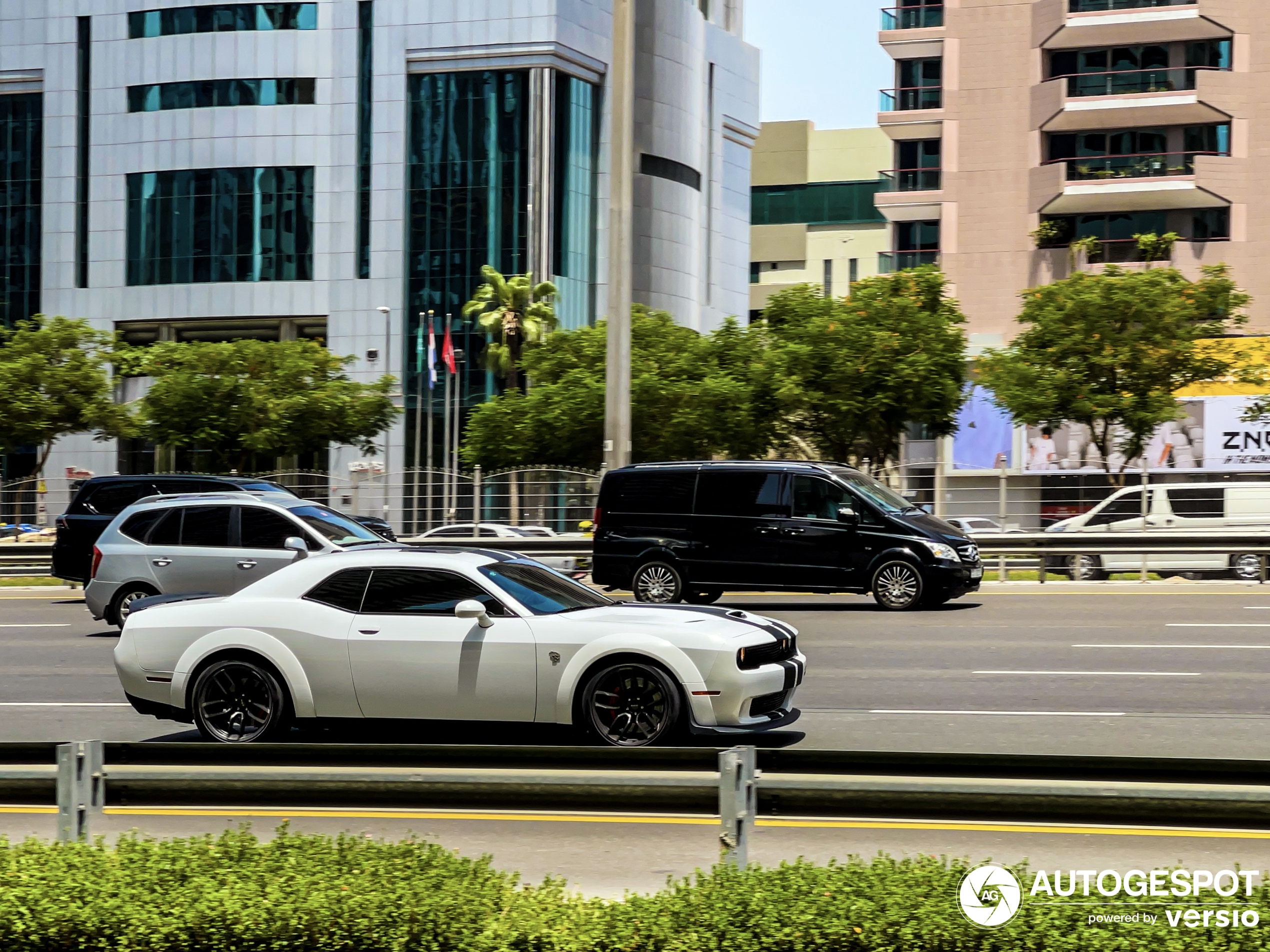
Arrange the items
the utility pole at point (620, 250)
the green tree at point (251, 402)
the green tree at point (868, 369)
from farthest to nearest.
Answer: the green tree at point (251, 402) → the green tree at point (868, 369) → the utility pole at point (620, 250)

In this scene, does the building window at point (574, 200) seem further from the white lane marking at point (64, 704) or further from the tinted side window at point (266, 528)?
the white lane marking at point (64, 704)

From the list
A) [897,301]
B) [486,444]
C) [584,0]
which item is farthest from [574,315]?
[897,301]

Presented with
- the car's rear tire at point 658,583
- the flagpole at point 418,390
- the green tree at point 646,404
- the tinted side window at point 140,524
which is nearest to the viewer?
the tinted side window at point 140,524

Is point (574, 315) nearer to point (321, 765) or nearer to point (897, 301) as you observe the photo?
point (897, 301)

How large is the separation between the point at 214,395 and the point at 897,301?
23.0 m

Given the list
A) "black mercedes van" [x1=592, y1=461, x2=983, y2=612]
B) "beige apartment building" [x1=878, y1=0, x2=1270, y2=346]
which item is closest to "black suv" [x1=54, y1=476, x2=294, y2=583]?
"black mercedes van" [x1=592, y1=461, x2=983, y2=612]

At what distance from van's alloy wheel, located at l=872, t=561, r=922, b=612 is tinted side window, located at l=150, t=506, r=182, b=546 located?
30.1ft

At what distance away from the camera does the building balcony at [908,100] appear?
54250 mm

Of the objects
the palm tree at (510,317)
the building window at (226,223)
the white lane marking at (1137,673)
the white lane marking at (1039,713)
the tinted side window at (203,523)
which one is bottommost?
the white lane marking at (1039,713)

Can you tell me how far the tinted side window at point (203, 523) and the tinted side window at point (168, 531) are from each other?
71 millimetres

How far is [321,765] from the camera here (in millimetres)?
6754

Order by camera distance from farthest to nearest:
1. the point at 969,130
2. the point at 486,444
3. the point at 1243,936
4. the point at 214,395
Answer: the point at 969,130 → the point at 214,395 → the point at 486,444 → the point at 1243,936

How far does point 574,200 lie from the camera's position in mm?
60844

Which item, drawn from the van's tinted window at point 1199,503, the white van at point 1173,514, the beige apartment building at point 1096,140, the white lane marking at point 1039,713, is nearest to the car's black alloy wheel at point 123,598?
the white lane marking at point 1039,713
